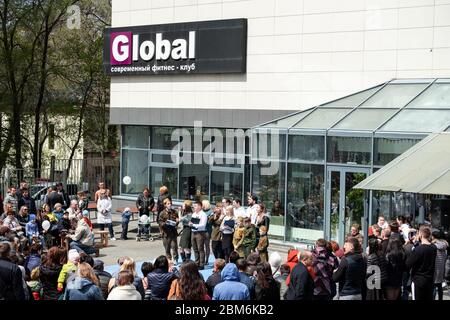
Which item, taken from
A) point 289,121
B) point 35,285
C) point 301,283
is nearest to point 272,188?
point 289,121

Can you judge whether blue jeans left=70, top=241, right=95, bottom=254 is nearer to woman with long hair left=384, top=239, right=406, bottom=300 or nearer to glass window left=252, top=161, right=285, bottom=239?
glass window left=252, top=161, right=285, bottom=239

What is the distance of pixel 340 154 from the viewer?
18.8 meters

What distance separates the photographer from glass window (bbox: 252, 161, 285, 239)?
65.8ft

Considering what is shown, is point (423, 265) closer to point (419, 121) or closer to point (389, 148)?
point (389, 148)

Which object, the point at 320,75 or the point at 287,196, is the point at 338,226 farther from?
the point at 320,75

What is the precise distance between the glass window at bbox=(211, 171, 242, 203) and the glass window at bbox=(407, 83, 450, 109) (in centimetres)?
715

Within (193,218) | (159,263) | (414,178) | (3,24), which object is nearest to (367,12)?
(414,178)

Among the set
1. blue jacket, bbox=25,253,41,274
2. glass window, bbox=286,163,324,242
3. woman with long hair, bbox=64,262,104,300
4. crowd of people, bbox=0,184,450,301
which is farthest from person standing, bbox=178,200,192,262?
woman with long hair, bbox=64,262,104,300

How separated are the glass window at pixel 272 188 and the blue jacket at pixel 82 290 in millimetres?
11538

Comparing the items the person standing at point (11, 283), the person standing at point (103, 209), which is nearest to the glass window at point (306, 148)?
the person standing at point (103, 209)

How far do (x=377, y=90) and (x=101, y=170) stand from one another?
13383 mm

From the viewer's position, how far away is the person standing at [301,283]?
9844mm

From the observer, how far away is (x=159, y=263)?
31.9 feet

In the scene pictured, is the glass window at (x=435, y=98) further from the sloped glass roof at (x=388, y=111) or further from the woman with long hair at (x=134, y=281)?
the woman with long hair at (x=134, y=281)
